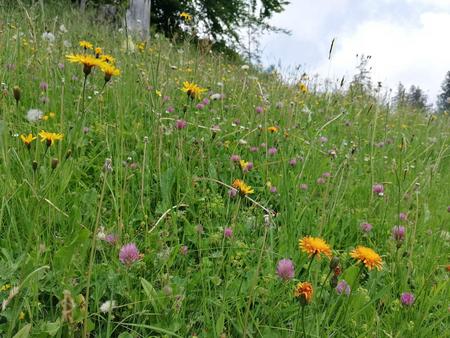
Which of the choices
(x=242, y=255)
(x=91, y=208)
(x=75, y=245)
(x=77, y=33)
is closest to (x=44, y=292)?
(x=75, y=245)

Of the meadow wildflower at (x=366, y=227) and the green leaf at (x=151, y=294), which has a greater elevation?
the meadow wildflower at (x=366, y=227)

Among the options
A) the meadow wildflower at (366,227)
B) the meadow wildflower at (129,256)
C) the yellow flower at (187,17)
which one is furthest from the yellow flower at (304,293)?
the yellow flower at (187,17)

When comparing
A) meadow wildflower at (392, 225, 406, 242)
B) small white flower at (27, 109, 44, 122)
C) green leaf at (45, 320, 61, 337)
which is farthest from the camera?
small white flower at (27, 109, 44, 122)

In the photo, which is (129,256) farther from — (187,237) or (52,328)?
(187,237)

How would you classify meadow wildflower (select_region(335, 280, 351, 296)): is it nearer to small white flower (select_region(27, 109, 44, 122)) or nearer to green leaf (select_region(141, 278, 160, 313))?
green leaf (select_region(141, 278, 160, 313))

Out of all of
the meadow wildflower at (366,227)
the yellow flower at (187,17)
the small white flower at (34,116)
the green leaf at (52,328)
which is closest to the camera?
the green leaf at (52,328)

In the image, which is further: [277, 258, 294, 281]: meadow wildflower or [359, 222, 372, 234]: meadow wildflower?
[359, 222, 372, 234]: meadow wildflower

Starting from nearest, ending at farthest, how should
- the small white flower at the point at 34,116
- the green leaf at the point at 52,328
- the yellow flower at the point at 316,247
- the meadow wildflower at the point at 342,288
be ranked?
1. the green leaf at the point at 52,328
2. the yellow flower at the point at 316,247
3. the meadow wildflower at the point at 342,288
4. the small white flower at the point at 34,116

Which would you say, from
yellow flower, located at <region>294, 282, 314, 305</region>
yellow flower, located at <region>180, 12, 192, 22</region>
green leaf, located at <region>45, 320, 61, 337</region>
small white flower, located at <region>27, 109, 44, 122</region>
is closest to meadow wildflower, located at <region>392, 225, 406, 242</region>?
yellow flower, located at <region>294, 282, 314, 305</region>

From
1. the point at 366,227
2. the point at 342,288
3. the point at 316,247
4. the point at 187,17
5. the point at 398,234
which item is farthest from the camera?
the point at 187,17

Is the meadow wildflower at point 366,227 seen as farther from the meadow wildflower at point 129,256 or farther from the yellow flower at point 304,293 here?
the meadow wildflower at point 129,256

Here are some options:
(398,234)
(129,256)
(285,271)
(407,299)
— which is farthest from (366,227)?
(129,256)

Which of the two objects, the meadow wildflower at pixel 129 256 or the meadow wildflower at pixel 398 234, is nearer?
the meadow wildflower at pixel 129 256

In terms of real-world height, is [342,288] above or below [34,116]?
below
